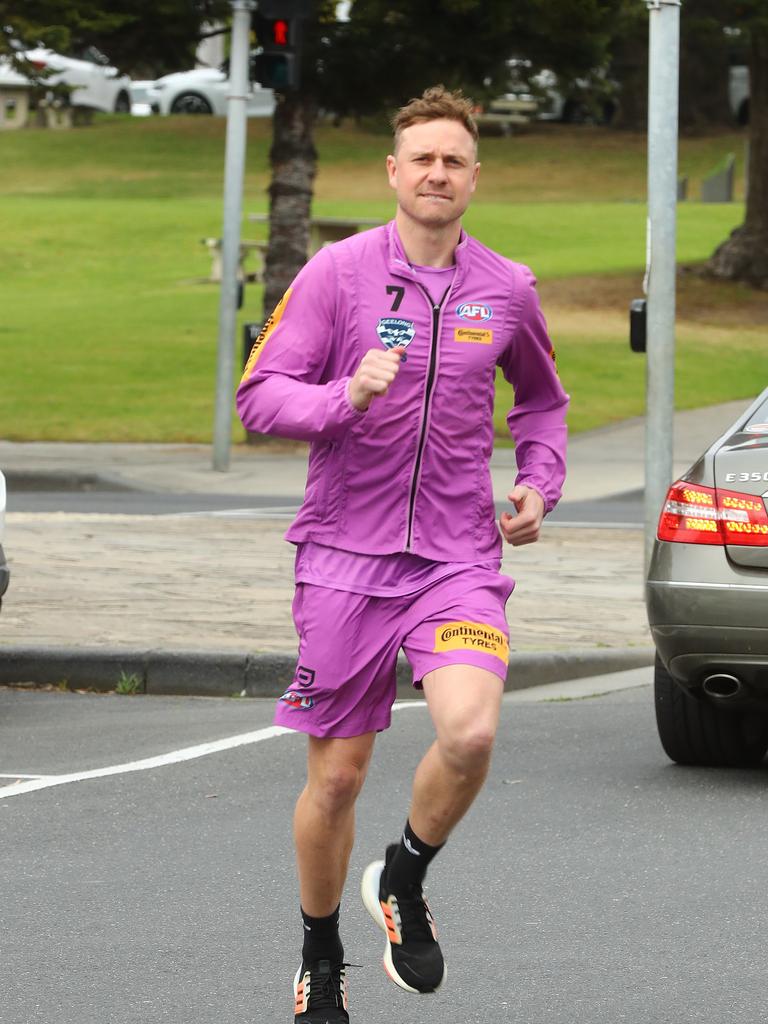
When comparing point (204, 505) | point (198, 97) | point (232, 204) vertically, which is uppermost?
point (198, 97)

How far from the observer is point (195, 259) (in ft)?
130

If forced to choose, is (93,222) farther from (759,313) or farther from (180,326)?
(759,313)

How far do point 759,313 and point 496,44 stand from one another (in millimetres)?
11656

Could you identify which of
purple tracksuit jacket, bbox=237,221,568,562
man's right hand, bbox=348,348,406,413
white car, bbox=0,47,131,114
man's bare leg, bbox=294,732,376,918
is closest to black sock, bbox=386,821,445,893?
man's bare leg, bbox=294,732,376,918

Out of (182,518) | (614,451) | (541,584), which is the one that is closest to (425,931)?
(541,584)

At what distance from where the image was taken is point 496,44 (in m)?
21.5

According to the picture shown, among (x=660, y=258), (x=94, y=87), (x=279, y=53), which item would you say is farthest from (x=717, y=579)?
(x=94, y=87)

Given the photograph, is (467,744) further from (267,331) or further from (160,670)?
(160,670)

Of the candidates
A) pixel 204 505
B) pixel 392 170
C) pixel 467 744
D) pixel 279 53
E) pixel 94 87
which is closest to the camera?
pixel 467 744

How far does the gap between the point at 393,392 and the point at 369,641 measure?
0.53 metres

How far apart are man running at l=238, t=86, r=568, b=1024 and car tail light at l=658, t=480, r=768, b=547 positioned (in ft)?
7.89

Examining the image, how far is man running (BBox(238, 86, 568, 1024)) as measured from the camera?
4.41 metres

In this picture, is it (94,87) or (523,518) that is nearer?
(523,518)

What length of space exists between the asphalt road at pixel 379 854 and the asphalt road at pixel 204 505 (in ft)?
26.7
